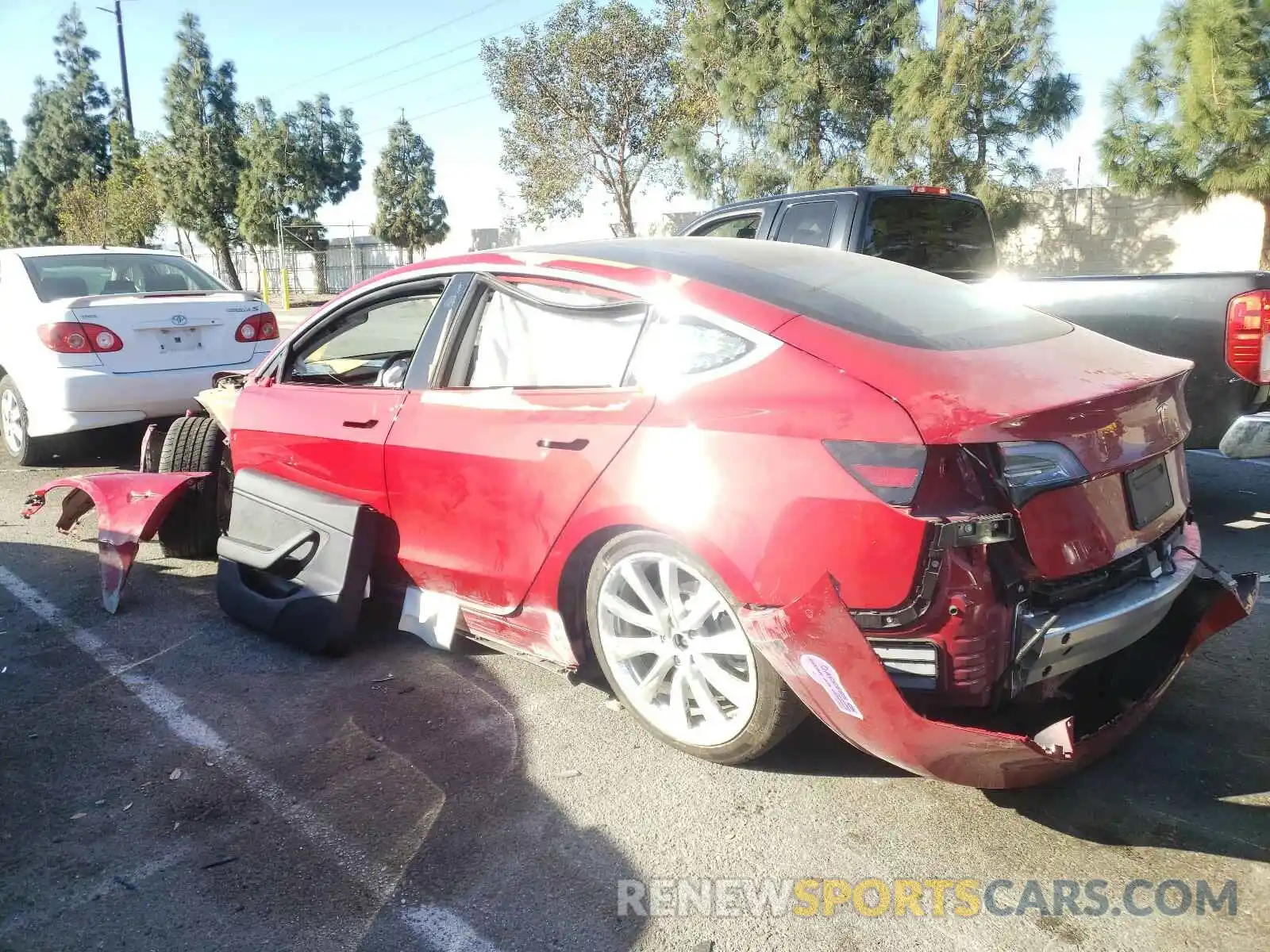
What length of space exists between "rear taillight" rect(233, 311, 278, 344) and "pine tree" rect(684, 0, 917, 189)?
556 inches

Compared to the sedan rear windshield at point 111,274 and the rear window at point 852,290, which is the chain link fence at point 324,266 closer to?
the sedan rear windshield at point 111,274

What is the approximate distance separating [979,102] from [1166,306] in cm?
1434

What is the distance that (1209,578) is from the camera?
9.68 feet

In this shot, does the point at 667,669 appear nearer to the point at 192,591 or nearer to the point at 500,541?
the point at 500,541

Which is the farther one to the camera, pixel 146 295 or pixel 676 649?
pixel 146 295

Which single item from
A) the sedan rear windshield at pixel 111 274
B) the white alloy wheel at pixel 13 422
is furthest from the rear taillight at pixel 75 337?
the white alloy wheel at pixel 13 422

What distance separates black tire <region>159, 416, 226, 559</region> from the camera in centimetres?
514

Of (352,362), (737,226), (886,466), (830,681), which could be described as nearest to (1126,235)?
(737,226)

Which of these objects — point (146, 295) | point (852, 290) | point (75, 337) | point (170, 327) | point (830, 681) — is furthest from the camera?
point (146, 295)

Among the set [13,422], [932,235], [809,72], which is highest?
[809,72]

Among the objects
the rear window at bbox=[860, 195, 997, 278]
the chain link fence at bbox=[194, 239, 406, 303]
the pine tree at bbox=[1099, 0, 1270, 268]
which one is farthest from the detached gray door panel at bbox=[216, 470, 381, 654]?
the chain link fence at bbox=[194, 239, 406, 303]

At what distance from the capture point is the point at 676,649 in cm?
296

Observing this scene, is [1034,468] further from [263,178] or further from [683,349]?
[263,178]

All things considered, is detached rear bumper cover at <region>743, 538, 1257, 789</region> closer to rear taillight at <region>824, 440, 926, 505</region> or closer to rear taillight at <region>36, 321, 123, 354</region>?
rear taillight at <region>824, 440, 926, 505</region>
